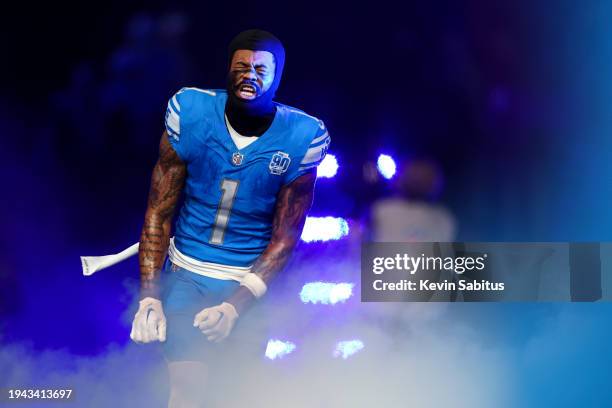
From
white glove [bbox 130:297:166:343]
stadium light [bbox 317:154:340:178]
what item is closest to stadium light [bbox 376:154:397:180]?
stadium light [bbox 317:154:340:178]

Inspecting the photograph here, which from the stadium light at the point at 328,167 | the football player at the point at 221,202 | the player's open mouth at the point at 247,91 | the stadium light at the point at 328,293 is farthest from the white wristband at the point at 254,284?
the player's open mouth at the point at 247,91

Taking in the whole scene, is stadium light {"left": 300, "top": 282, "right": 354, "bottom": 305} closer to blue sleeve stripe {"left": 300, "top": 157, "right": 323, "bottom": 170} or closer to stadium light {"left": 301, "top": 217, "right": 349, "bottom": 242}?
stadium light {"left": 301, "top": 217, "right": 349, "bottom": 242}

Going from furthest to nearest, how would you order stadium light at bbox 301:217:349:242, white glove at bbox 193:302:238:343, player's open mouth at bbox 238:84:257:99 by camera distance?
1. stadium light at bbox 301:217:349:242
2. player's open mouth at bbox 238:84:257:99
3. white glove at bbox 193:302:238:343

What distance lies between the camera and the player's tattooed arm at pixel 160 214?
2.92 meters

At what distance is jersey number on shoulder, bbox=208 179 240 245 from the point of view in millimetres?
2941

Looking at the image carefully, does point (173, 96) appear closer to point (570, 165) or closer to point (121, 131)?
point (121, 131)

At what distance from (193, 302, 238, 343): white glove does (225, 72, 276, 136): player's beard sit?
2.15 ft

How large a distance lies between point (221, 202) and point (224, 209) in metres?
0.03

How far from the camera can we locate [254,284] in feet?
9.45

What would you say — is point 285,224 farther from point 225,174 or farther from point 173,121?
point 173,121

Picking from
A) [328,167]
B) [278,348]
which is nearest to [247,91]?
[328,167]

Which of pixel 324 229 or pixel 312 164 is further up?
pixel 312 164

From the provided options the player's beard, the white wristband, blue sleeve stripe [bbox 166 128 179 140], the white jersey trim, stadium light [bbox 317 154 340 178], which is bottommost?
the white wristband

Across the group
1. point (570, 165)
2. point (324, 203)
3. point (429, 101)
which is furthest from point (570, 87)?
point (324, 203)
